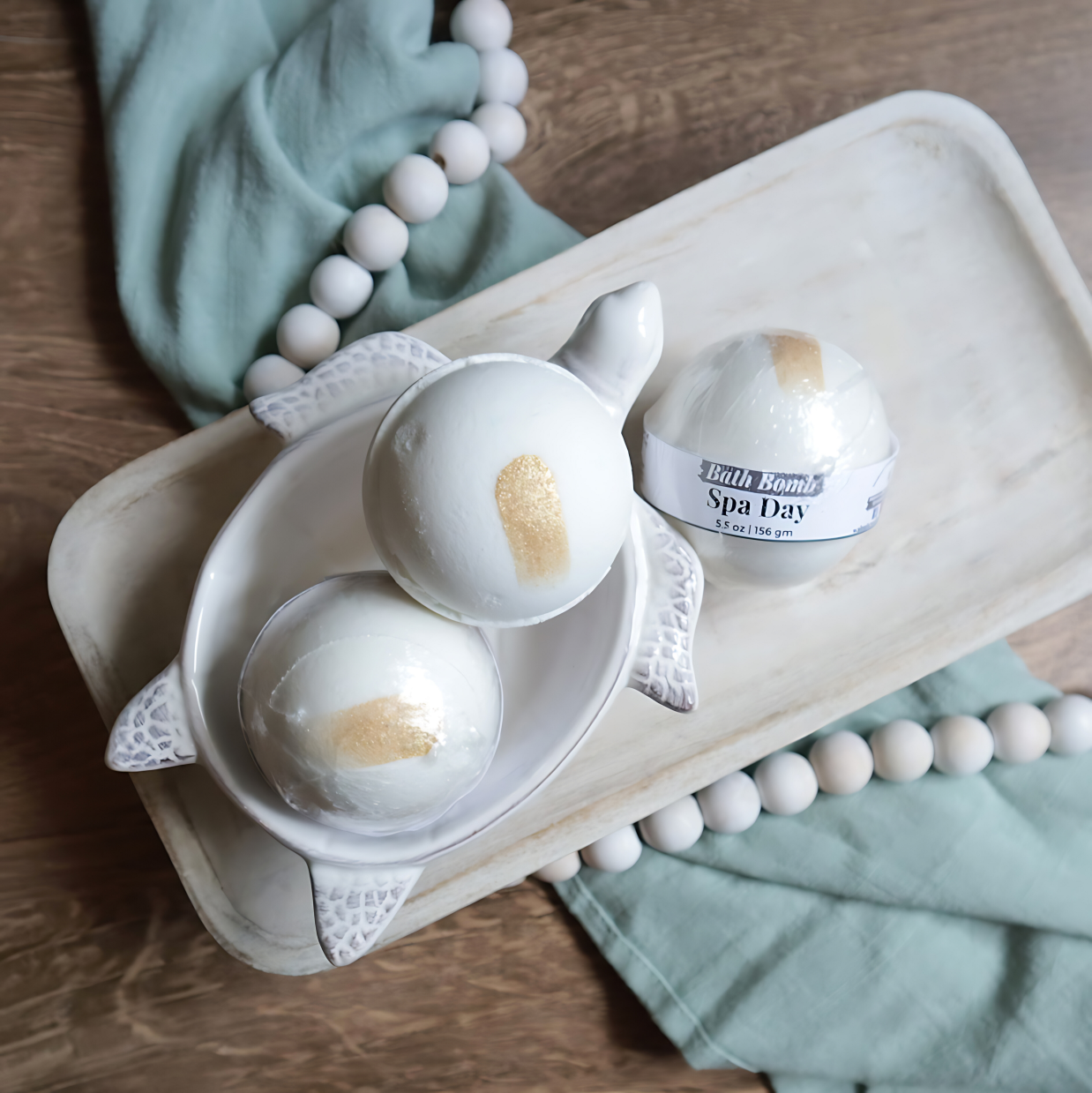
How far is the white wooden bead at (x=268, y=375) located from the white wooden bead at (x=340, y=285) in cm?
4

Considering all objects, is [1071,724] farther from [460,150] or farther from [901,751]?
[460,150]

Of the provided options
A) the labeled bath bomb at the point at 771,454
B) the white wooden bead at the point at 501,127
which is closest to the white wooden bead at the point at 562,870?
the labeled bath bomb at the point at 771,454

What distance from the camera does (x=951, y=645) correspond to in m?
0.48

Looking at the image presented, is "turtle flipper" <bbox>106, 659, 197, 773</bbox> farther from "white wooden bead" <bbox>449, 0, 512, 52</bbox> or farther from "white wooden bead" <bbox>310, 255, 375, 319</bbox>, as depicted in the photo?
"white wooden bead" <bbox>449, 0, 512, 52</bbox>

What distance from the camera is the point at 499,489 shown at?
29cm

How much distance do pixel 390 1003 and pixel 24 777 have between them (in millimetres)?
256

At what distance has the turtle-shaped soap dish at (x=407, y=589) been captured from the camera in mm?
358

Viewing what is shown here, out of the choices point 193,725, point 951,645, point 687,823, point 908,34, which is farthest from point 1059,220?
point 193,725


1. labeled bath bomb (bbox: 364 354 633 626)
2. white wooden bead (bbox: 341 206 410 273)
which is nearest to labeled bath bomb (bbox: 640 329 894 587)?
labeled bath bomb (bbox: 364 354 633 626)

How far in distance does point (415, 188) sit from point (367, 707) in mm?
340

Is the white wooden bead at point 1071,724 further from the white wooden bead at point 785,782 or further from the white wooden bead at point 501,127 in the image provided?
the white wooden bead at point 501,127

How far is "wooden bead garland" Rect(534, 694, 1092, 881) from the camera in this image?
555mm

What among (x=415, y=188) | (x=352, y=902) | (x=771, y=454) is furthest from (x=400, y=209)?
(x=352, y=902)

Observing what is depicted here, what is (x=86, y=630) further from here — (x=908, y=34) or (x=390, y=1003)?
(x=908, y=34)
